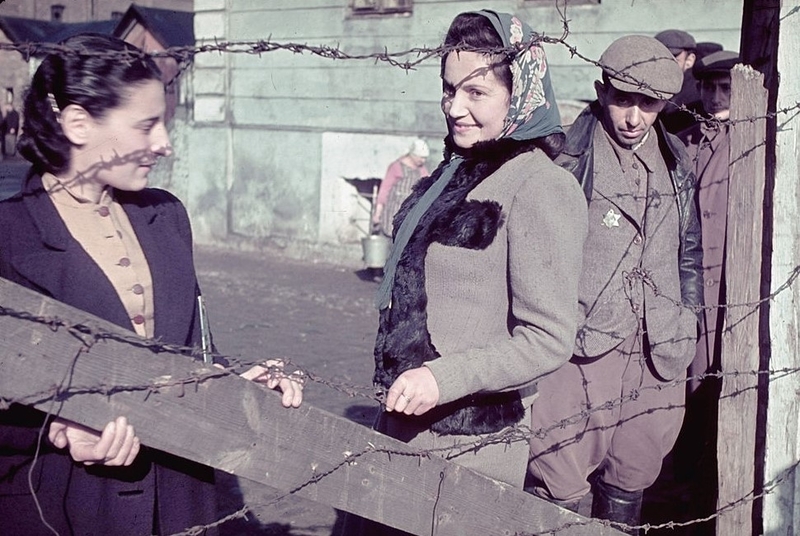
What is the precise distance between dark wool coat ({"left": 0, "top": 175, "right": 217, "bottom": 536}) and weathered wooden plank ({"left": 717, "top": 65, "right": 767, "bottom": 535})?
159cm

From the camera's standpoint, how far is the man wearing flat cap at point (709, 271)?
3.72 meters

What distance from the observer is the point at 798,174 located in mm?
2615

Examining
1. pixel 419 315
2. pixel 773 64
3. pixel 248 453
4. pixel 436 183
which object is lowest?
pixel 248 453

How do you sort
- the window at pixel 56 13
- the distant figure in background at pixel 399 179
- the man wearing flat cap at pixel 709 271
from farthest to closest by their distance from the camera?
1. the window at pixel 56 13
2. the distant figure in background at pixel 399 179
3. the man wearing flat cap at pixel 709 271

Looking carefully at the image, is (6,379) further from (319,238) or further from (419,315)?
(319,238)

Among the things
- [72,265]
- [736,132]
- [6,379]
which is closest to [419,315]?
[72,265]

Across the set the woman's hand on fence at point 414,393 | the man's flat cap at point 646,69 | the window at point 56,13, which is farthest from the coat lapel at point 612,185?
the window at point 56,13

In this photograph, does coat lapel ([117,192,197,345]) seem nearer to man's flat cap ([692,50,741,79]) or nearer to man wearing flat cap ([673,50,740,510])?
man wearing flat cap ([673,50,740,510])

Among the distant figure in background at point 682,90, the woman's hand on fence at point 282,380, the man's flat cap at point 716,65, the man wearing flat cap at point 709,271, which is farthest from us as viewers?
the distant figure in background at point 682,90

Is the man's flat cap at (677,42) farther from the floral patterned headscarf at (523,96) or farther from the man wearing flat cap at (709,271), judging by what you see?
the floral patterned headscarf at (523,96)

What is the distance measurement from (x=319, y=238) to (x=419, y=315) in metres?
10.3

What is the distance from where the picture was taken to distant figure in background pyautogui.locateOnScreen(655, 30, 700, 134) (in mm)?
5121

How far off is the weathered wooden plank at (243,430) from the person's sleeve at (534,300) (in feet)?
0.74

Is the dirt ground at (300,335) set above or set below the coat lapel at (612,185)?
below
